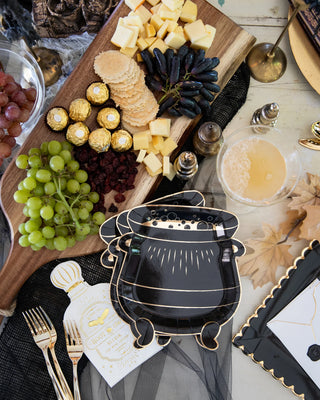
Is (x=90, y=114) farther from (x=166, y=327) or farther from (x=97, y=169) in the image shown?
(x=166, y=327)

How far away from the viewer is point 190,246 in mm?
839

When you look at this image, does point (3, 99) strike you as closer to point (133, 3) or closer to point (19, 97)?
point (19, 97)

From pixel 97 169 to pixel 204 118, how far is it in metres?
0.32

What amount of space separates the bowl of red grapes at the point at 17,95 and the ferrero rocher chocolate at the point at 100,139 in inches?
5.7

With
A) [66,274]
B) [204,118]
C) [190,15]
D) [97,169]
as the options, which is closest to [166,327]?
[66,274]

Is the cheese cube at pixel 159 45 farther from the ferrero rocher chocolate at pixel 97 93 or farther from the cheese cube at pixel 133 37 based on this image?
the ferrero rocher chocolate at pixel 97 93

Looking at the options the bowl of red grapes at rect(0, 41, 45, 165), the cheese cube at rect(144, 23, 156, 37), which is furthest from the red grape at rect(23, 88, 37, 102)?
the cheese cube at rect(144, 23, 156, 37)

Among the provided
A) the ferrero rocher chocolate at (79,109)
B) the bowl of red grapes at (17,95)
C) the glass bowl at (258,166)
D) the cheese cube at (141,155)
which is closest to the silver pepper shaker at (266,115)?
the glass bowl at (258,166)

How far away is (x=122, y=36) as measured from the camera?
0.84 m

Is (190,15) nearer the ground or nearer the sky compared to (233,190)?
nearer the sky

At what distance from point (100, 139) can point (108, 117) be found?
0.20 feet

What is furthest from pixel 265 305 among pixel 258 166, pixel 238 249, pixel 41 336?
pixel 41 336

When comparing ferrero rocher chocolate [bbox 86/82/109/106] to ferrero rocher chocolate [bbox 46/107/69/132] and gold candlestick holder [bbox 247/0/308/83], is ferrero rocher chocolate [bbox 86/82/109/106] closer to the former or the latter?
ferrero rocher chocolate [bbox 46/107/69/132]

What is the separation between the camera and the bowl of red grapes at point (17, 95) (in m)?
0.74
